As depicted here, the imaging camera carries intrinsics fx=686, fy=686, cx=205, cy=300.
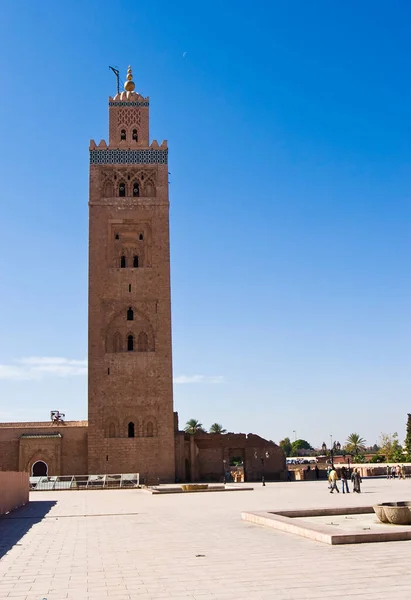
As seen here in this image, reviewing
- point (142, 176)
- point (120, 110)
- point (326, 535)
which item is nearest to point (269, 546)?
point (326, 535)

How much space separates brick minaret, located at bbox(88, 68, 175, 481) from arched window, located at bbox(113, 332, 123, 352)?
5cm

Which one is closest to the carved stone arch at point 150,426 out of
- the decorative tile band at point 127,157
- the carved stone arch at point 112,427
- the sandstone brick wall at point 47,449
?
the carved stone arch at point 112,427

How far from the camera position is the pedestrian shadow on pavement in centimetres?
1014

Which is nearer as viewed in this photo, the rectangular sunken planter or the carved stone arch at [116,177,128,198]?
the rectangular sunken planter

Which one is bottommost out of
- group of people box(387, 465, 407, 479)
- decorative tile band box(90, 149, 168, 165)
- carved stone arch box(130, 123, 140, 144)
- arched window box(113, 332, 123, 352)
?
group of people box(387, 465, 407, 479)

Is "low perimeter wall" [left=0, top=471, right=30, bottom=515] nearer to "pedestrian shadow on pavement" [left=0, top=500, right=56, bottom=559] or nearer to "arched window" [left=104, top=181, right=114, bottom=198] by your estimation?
"pedestrian shadow on pavement" [left=0, top=500, right=56, bottom=559]

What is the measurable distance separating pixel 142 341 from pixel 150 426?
14.5ft

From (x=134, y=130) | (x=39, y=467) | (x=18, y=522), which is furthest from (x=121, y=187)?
(x=18, y=522)

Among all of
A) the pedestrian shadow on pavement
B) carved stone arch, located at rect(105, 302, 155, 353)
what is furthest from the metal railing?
the pedestrian shadow on pavement

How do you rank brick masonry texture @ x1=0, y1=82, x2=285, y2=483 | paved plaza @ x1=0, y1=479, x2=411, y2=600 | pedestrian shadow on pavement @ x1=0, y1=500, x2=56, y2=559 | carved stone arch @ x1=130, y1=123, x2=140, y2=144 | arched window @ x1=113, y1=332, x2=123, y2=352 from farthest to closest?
carved stone arch @ x1=130, y1=123, x2=140, y2=144 → arched window @ x1=113, y1=332, x2=123, y2=352 → brick masonry texture @ x1=0, y1=82, x2=285, y2=483 → pedestrian shadow on pavement @ x1=0, y1=500, x2=56, y2=559 → paved plaza @ x1=0, y1=479, x2=411, y2=600

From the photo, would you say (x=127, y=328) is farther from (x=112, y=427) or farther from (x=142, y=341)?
(x=112, y=427)

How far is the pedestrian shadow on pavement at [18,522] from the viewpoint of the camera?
1014 centimetres

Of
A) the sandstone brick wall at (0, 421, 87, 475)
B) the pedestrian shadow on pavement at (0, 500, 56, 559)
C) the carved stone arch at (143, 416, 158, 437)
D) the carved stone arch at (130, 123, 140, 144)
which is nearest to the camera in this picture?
the pedestrian shadow on pavement at (0, 500, 56, 559)

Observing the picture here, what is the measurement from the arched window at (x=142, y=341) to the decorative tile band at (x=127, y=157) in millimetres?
9720
